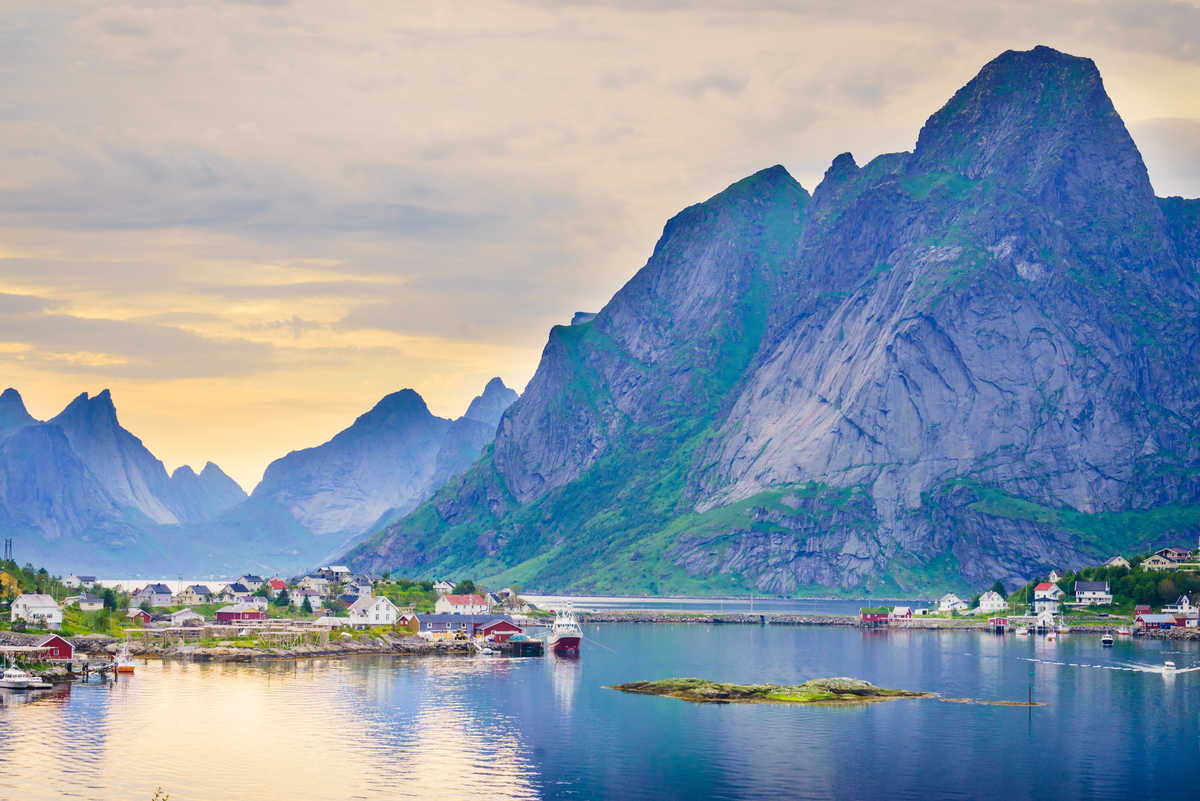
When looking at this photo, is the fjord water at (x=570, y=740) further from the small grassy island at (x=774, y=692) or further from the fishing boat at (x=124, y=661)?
the small grassy island at (x=774, y=692)

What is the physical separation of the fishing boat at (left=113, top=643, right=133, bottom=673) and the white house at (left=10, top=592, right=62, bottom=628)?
1769cm

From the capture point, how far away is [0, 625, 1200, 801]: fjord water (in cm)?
8925

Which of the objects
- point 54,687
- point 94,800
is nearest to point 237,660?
point 54,687

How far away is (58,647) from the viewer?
504 feet

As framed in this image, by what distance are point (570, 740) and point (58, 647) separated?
72.1m

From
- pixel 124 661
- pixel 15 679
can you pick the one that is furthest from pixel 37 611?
pixel 15 679

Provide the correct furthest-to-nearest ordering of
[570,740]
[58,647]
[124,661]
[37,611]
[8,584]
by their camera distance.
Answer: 1. [8,584]
2. [37,611]
3. [124,661]
4. [58,647]
5. [570,740]

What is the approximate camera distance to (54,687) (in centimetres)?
13738

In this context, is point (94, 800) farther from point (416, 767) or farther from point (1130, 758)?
point (1130, 758)

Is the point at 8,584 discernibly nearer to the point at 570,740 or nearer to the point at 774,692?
the point at 774,692

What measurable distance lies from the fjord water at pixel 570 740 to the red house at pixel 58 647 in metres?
7.65

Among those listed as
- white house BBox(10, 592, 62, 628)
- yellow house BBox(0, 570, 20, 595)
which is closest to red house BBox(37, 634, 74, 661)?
white house BBox(10, 592, 62, 628)

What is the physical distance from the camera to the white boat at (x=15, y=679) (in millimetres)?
134125

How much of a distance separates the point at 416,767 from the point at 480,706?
33.2 metres
